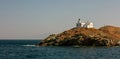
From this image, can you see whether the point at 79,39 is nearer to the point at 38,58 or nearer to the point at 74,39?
the point at 74,39

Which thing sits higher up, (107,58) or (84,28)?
(84,28)

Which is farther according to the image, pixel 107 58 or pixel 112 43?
pixel 112 43

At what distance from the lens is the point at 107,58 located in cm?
8744

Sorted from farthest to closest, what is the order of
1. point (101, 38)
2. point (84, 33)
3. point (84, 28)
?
point (84, 28) → point (84, 33) → point (101, 38)

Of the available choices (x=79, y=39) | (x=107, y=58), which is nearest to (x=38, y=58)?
(x=107, y=58)

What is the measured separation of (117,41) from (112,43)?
22.3ft

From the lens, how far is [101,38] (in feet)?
535

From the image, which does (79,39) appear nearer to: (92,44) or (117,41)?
(92,44)

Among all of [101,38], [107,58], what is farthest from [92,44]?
[107,58]

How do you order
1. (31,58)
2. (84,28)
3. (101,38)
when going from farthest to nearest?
(84,28)
(101,38)
(31,58)

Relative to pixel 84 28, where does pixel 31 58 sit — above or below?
below

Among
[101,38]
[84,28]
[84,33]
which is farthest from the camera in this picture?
[84,28]

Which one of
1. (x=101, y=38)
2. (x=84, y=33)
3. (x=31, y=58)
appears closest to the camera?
(x=31, y=58)

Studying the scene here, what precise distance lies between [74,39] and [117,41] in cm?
2563
